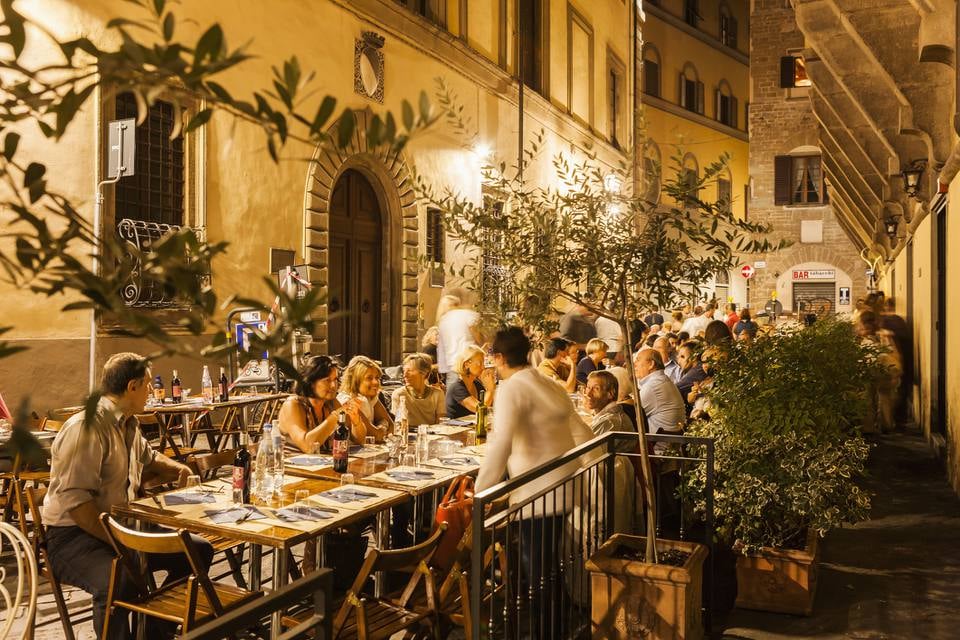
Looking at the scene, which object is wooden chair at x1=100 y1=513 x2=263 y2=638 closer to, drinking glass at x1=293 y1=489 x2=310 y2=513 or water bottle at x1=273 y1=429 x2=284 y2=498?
drinking glass at x1=293 y1=489 x2=310 y2=513

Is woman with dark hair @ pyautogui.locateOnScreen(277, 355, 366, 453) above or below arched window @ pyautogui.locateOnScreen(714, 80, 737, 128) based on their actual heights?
below

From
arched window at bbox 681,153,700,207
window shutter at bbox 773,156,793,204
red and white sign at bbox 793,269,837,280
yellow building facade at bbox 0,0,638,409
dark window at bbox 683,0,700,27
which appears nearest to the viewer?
arched window at bbox 681,153,700,207

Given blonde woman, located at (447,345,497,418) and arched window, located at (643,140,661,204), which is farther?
blonde woman, located at (447,345,497,418)

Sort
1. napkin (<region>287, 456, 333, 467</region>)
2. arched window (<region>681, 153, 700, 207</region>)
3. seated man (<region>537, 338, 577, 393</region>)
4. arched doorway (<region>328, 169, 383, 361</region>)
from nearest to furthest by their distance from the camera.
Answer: arched window (<region>681, 153, 700, 207</region>), napkin (<region>287, 456, 333, 467</region>), seated man (<region>537, 338, 577, 393</region>), arched doorway (<region>328, 169, 383, 361</region>)

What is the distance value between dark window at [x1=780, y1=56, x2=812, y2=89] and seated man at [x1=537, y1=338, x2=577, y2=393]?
72.6 feet

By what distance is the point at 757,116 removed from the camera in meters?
29.9

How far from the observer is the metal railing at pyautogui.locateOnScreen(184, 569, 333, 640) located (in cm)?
170

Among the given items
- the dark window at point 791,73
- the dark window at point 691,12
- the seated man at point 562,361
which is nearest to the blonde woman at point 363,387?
the seated man at point 562,361

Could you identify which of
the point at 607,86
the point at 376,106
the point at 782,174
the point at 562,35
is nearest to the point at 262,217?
the point at 376,106

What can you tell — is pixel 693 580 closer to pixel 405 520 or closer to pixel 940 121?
pixel 405 520

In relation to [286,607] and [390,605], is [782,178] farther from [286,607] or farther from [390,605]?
[286,607]

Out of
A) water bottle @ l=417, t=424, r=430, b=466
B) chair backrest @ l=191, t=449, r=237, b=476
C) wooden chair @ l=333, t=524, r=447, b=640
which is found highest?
water bottle @ l=417, t=424, r=430, b=466

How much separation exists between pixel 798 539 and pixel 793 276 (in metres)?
25.8

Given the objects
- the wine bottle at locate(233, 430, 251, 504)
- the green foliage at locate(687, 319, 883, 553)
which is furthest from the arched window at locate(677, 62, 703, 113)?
the wine bottle at locate(233, 430, 251, 504)
